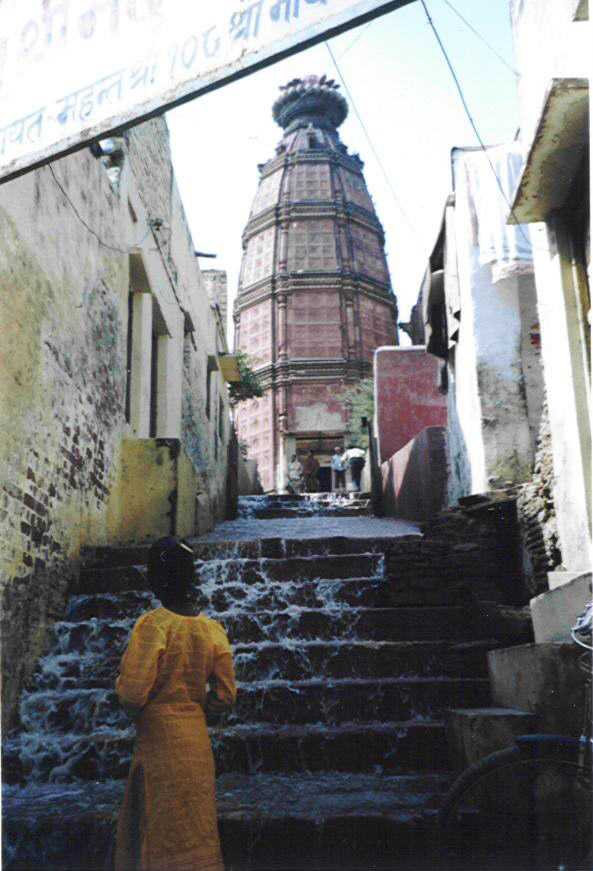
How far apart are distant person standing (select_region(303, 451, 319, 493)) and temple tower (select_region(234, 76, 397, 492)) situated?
1.11 metres

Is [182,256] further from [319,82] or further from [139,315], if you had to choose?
[319,82]

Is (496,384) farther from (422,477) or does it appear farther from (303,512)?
(303,512)

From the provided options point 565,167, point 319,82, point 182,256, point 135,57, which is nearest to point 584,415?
point 565,167

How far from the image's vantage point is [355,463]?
2242cm

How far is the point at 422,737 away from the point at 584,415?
230 cm

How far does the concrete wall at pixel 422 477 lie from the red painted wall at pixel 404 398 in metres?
2.86

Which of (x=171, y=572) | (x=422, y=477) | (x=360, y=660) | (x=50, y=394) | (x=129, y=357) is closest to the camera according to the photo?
(x=171, y=572)

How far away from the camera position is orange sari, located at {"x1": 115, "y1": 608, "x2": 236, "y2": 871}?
2.81 meters

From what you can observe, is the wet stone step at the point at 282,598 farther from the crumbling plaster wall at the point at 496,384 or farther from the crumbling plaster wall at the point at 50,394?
the crumbling plaster wall at the point at 496,384

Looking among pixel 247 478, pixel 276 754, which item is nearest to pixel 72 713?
pixel 276 754

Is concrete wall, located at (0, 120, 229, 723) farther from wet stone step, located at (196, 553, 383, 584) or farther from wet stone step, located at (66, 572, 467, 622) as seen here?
wet stone step, located at (196, 553, 383, 584)

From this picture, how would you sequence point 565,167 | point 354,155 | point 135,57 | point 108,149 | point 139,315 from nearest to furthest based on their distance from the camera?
point 135,57 → point 565,167 → point 108,149 → point 139,315 → point 354,155

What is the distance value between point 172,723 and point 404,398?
15.0 m

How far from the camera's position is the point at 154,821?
9.21 ft
